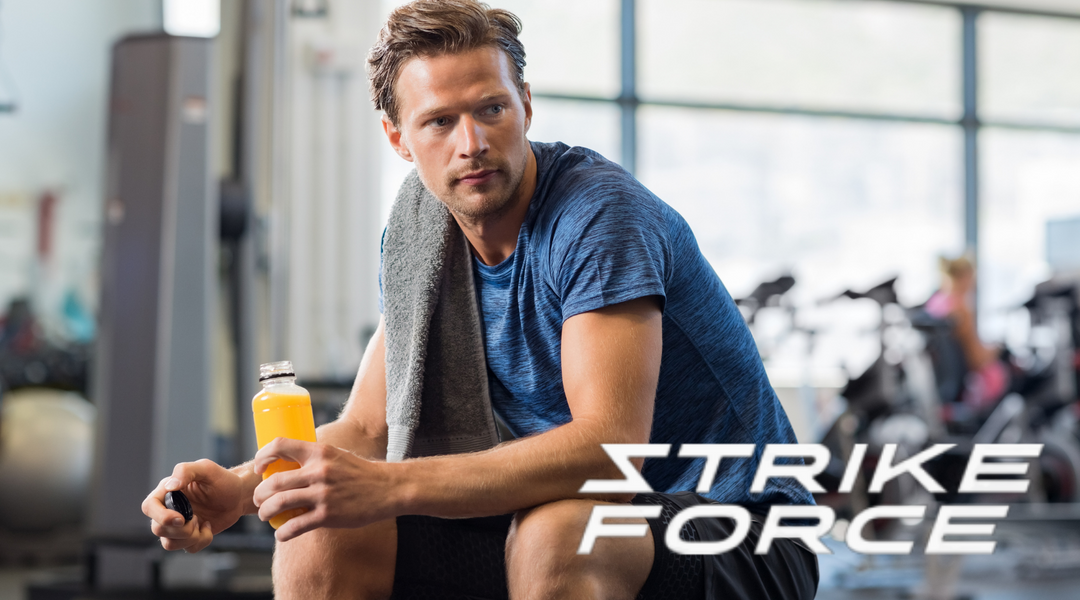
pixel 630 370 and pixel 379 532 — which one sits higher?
pixel 630 370

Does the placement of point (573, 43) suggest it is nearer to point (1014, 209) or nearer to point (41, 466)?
point (1014, 209)

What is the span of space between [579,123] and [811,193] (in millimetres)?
1500

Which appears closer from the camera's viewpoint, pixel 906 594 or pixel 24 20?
pixel 906 594

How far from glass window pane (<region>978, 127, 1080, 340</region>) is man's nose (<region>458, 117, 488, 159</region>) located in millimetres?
5777

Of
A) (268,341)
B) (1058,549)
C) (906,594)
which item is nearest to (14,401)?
(268,341)

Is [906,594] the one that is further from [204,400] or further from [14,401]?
[14,401]

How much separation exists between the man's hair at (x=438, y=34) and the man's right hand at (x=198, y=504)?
1.55 ft

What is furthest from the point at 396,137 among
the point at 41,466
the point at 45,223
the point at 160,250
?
the point at 45,223

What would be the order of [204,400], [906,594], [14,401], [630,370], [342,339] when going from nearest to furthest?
1. [630,370]
2. [204,400]
3. [906,594]
4. [14,401]
5. [342,339]

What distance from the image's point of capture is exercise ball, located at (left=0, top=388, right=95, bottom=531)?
321 centimetres

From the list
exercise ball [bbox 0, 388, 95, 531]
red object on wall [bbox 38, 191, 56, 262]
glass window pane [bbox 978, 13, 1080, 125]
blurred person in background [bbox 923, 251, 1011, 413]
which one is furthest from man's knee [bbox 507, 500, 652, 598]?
glass window pane [bbox 978, 13, 1080, 125]

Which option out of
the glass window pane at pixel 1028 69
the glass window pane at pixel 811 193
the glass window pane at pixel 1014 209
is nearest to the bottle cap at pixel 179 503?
the glass window pane at pixel 811 193

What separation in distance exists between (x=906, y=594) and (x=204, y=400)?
7.36 feet

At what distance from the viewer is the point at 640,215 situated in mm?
1009
